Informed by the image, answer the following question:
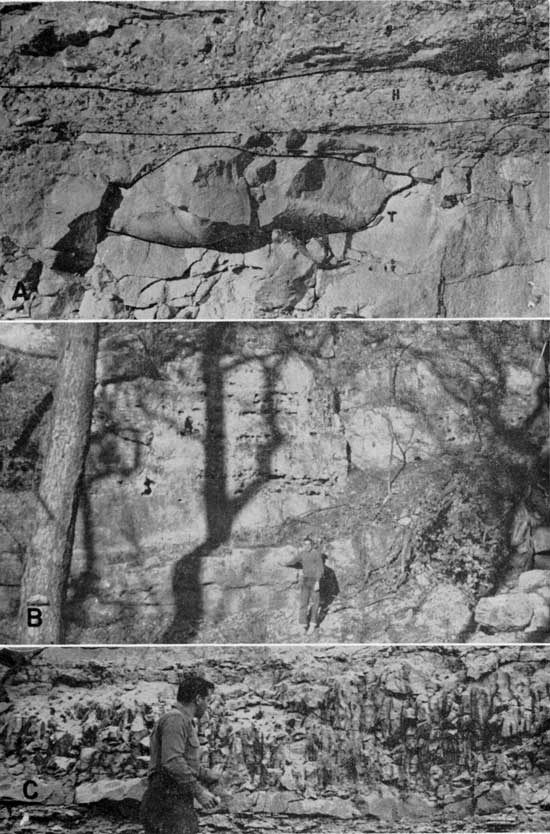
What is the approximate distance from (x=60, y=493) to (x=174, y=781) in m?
1.47

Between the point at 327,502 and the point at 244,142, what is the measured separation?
1.88m

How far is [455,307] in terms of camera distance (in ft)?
15.8

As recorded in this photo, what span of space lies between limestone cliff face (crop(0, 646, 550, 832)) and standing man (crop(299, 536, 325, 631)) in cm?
18

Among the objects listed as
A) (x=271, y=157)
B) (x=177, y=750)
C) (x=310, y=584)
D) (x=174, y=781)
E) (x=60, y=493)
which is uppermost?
(x=271, y=157)

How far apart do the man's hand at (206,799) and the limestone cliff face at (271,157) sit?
2310mm

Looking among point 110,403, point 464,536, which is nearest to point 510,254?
point 464,536

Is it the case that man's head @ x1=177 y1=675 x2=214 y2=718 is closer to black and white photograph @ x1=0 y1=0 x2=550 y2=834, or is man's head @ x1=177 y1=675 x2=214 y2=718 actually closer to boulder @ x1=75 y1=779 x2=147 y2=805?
black and white photograph @ x1=0 y1=0 x2=550 y2=834

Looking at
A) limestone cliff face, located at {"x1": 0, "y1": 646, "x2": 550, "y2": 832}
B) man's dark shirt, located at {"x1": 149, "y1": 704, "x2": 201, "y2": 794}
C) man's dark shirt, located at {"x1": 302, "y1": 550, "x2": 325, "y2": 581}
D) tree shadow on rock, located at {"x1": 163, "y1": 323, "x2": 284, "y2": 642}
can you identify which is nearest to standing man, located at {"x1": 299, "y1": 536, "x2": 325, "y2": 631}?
man's dark shirt, located at {"x1": 302, "y1": 550, "x2": 325, "y2": 581}

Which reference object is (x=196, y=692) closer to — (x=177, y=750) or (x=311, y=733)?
(x=177, y=750)

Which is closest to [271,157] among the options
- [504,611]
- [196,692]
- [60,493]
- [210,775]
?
[60,493]

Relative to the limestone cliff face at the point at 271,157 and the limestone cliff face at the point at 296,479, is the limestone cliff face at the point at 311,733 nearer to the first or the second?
the limestone cliff face at the point at 296,479

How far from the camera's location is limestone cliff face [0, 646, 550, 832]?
459 cm

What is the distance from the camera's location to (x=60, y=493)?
471 cm

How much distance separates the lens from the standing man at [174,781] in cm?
450
